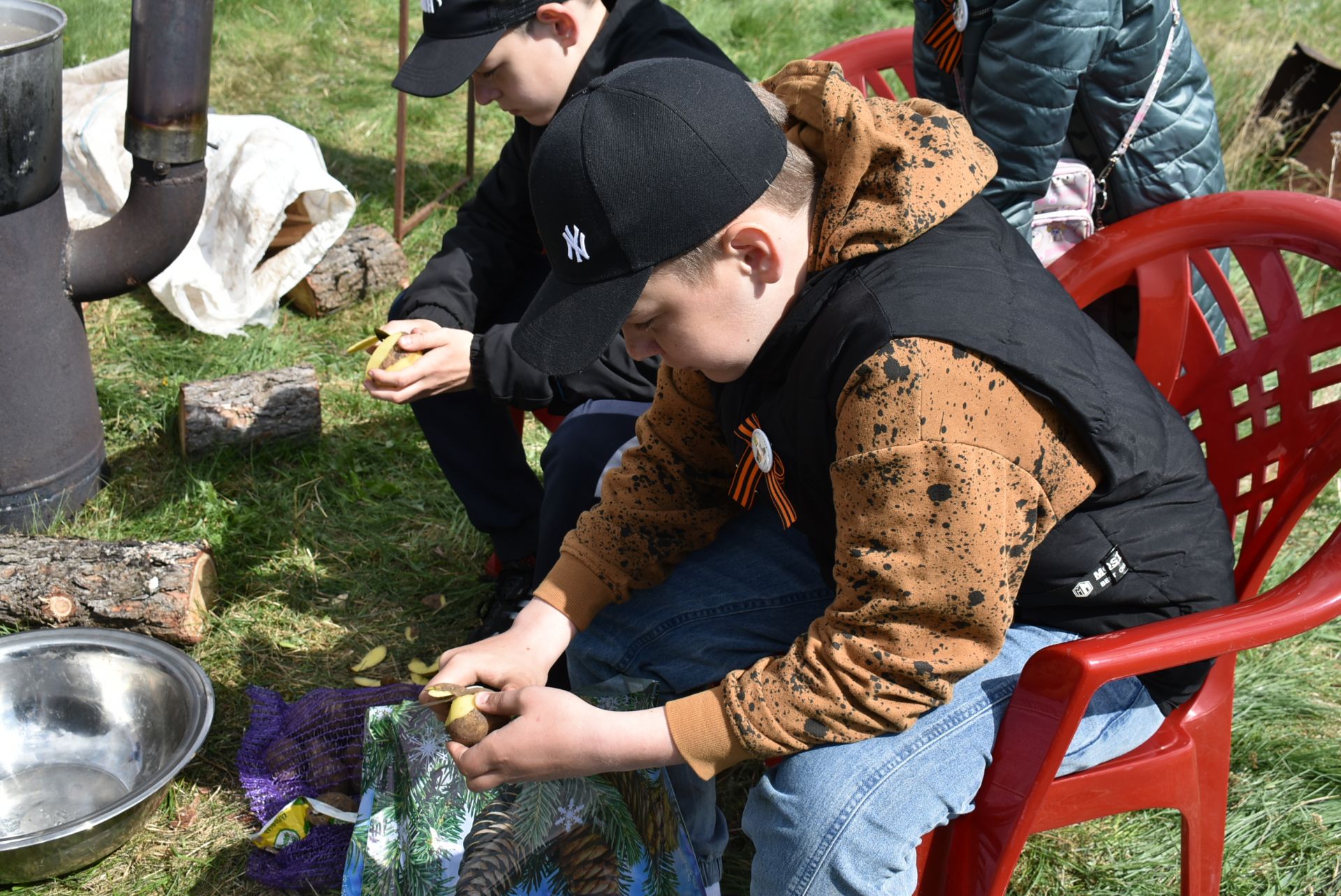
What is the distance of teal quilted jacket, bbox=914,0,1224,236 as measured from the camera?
2.24 meters

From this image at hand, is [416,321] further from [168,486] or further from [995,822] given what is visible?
[995,822]

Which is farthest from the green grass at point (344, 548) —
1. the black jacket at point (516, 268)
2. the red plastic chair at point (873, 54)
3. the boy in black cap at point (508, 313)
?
the red plastic chair at point (873, 54)

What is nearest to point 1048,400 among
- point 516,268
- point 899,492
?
point 899,492

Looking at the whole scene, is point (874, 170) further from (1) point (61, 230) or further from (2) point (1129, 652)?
(1) point (61, 230)

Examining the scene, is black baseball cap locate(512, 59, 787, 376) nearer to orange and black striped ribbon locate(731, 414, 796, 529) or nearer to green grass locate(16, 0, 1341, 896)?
orange and black striped ribbon locate(731, 414, 796, 529)

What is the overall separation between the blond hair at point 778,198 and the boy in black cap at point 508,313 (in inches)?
28.2

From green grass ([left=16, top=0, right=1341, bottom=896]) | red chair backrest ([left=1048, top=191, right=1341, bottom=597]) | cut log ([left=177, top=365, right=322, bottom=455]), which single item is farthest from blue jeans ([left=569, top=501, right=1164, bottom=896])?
cut log ([left=177, top=365, right=322, bottom=455])

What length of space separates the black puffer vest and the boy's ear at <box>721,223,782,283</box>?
0.06m

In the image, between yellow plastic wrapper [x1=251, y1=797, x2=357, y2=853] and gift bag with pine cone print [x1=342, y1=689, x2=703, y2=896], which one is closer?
gift bag with pine cone print [x1=342, y1=689, x2=703, y2=896]

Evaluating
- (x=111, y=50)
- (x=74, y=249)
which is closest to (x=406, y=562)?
(x=74, y=249)

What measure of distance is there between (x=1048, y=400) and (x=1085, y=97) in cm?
127

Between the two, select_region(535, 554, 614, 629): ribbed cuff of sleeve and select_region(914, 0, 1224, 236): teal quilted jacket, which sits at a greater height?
select_region(914, 0, 1224, 236): teal quilted jacket

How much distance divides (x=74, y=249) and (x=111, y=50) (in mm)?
2749

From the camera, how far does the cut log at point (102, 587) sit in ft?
8.68
